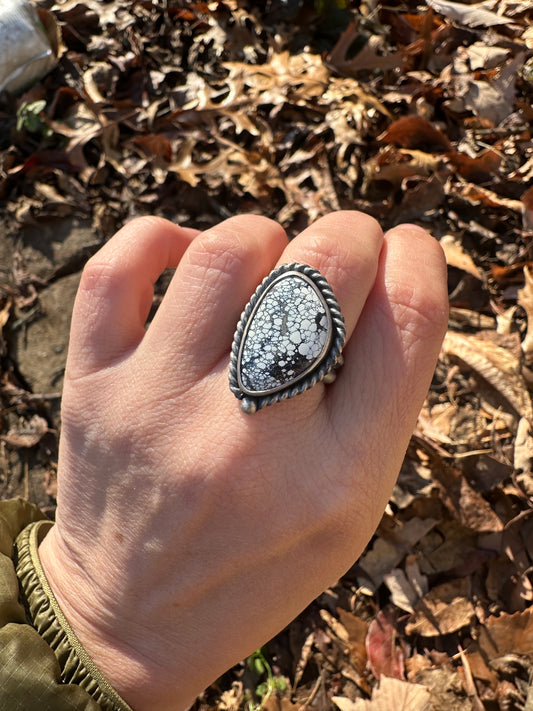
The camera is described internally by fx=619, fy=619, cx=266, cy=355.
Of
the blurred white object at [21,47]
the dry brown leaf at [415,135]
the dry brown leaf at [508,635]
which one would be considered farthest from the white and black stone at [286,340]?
the blurred white object at [21,47]

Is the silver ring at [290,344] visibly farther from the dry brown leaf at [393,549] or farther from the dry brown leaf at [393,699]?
the dry brown leaf at [393,699]

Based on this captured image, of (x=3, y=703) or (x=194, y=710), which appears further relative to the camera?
(x=194, y=710)

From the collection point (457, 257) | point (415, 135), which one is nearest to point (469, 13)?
point (415, 135)

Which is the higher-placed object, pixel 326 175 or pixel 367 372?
pixel 367 372

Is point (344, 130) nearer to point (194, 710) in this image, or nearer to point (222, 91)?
point (222, 91)

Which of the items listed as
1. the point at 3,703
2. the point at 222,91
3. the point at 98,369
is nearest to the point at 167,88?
the point at 222,91
